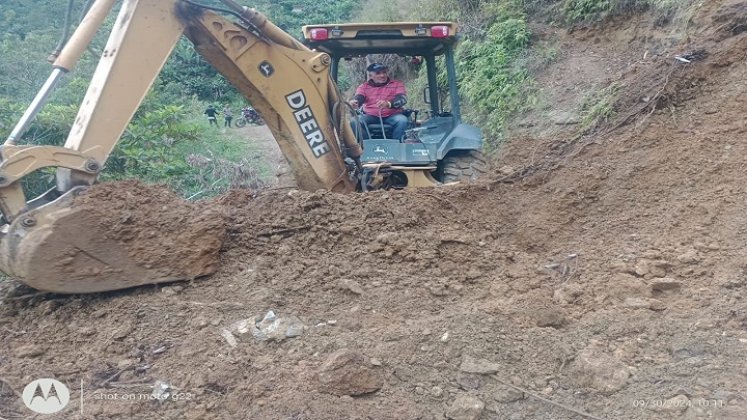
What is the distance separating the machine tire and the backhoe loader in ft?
0.03

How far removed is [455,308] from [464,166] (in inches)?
99.1

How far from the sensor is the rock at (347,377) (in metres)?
3.00

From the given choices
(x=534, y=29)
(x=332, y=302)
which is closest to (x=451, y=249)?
(x=332, y=302)

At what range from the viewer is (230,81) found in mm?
4832

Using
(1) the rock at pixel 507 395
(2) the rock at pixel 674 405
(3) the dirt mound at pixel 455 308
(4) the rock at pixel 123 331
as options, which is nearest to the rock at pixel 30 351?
(3) the dirt mound at pixel 455 308

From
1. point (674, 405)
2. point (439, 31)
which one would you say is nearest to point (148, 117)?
point (439, 31)

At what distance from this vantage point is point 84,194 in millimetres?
3697

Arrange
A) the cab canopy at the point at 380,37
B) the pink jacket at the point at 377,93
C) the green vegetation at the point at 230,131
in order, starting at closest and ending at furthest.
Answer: the cab canopy at the point at 380,37
the pink jacket at the point at 377,93
the green vegetation at the point at 230,131

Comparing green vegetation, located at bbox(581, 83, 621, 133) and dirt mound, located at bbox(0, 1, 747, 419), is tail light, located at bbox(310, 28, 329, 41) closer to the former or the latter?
dirt mound, located at bbox(0, 1, 747, 419)

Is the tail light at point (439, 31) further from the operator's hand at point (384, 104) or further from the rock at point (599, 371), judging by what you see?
the rock at point (599, 371)

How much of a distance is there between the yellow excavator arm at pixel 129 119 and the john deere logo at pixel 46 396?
25.1 inches

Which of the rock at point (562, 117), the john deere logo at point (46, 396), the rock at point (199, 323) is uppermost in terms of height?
the john deere logo at point (46, 396)

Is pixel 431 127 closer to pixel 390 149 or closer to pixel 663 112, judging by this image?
pixel 390 149

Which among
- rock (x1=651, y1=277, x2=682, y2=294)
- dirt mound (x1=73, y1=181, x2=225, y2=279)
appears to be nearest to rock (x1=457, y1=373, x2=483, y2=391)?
rock (x1=651, y1=277, x2=682, y2=294)
